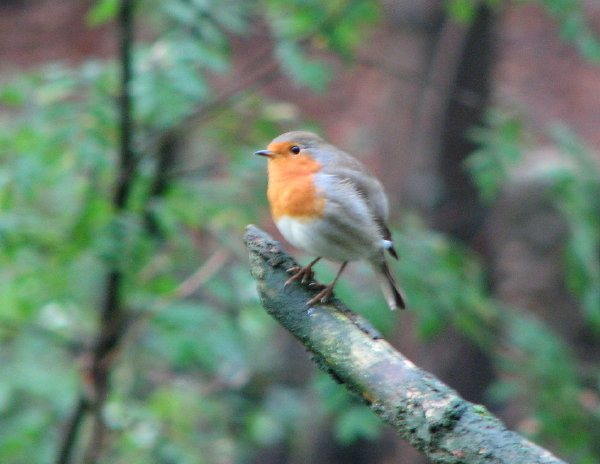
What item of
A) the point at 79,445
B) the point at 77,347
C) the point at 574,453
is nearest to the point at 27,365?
the point at 77,347

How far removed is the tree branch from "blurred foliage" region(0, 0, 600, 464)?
1.03m

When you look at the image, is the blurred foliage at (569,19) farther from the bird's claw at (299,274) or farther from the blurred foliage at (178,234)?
the bird's claw at (299,274)

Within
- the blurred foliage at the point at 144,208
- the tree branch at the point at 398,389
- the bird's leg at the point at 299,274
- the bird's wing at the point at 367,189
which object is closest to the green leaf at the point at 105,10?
the blurred foliage at the point at 144,208

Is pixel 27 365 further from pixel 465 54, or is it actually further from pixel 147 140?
pixel 465 54

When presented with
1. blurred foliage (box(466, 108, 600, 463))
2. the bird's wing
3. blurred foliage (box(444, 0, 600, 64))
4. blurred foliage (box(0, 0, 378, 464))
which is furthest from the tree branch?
blurred foliage (box(444, 0, 600, 64))

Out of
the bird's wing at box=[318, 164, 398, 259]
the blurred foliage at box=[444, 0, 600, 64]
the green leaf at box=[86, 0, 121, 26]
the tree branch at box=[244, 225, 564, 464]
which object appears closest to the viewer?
the tree branch at box=[244, 225, 564, 464]

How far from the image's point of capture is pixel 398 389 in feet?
4.92

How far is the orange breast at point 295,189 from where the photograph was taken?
8.25 ft

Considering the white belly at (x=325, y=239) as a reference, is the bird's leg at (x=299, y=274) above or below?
below

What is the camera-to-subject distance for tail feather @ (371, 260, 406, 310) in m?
2.76

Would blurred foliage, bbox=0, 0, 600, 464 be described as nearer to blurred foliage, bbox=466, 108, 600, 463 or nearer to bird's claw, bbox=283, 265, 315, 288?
blurred foliage, bbox=466, 108, 600, 463

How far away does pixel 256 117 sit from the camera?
3.53m

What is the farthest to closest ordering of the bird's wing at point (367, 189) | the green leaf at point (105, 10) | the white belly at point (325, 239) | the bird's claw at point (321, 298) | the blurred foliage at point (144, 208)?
the blurred foliage at point (144, 208) → the green leaf at point (105, 10) → the bird's wing at point (367, 189) → the white belly at point (325, 239) → the bird's claw at point (321, 298)

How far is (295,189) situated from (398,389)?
1169mm
